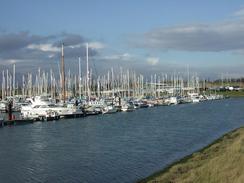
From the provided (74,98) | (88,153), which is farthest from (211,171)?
(74,98)

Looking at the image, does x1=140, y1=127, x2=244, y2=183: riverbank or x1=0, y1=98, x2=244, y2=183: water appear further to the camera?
x1=0, y1=98, x2=244, y2=183: water

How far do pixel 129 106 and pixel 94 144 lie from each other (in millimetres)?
69606

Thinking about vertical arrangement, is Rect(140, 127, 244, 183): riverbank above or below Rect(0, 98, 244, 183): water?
above

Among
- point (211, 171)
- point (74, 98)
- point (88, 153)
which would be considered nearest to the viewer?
point (211, 171)

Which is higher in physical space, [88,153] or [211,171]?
[211,171]

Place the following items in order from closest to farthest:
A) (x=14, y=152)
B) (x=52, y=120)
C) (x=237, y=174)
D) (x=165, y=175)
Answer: (x=237, y=174) < (x=165, y=175) < (x=14, y=152) < (x=52, y=120)

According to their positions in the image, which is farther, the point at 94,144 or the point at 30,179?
the point at 94,144

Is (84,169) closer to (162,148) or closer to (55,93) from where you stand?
(162,148)

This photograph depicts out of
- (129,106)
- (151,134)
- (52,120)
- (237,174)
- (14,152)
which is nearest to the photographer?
(237,174)

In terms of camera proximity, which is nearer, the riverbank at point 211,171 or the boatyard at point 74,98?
the riverbank at point 211,171

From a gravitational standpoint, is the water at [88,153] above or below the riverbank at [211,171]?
below

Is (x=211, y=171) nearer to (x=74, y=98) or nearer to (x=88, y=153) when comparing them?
(x=88, y=153)

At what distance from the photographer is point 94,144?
47375 mm

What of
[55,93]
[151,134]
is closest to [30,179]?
[151,134]
